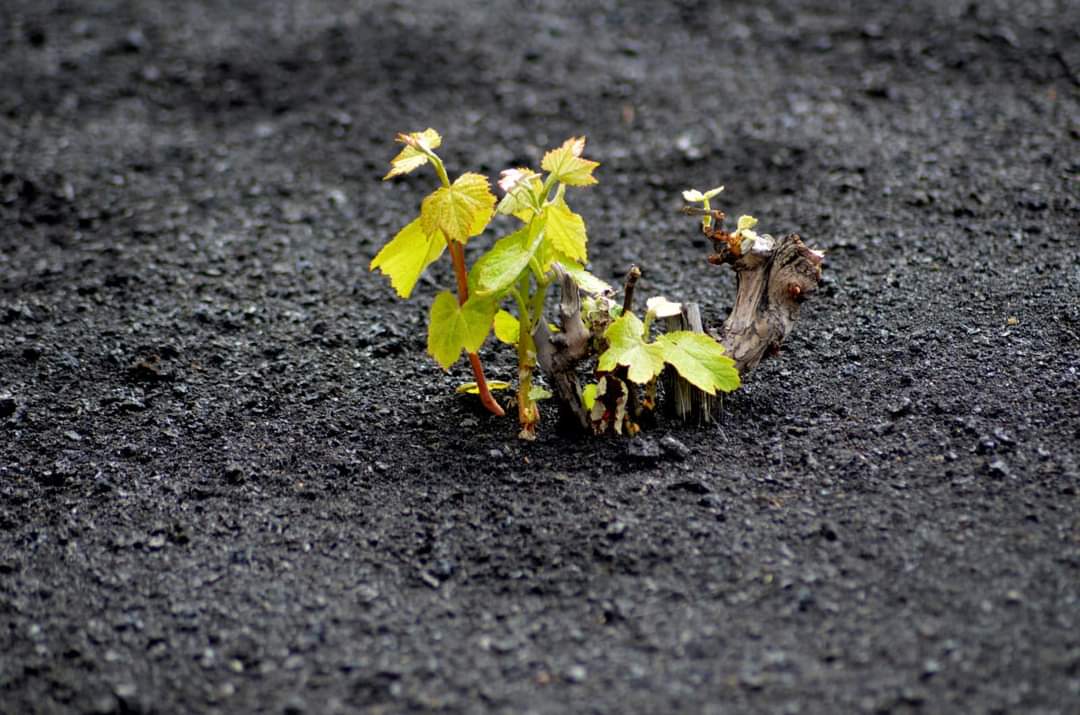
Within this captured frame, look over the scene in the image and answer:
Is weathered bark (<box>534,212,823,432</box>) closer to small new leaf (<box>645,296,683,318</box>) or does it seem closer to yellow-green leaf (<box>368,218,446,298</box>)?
small new leaf (<box>645,296,683,318</box>)

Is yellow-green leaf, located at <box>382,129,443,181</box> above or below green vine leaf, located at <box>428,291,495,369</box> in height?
above

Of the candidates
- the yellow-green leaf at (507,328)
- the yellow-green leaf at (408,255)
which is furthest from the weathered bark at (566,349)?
the yellow-green leaf at (408,255)

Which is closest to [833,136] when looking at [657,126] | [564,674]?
[657,126]

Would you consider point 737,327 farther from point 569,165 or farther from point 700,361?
point 569,165

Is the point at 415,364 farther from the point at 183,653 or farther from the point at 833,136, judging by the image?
the point at 833,136

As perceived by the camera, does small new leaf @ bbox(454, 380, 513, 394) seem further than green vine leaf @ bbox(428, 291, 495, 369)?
Yes

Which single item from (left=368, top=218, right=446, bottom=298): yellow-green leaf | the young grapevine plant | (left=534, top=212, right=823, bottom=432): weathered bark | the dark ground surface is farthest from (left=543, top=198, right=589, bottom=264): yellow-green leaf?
the dark ground surface

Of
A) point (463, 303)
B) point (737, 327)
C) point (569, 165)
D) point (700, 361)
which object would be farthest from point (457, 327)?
point (737, 327)
